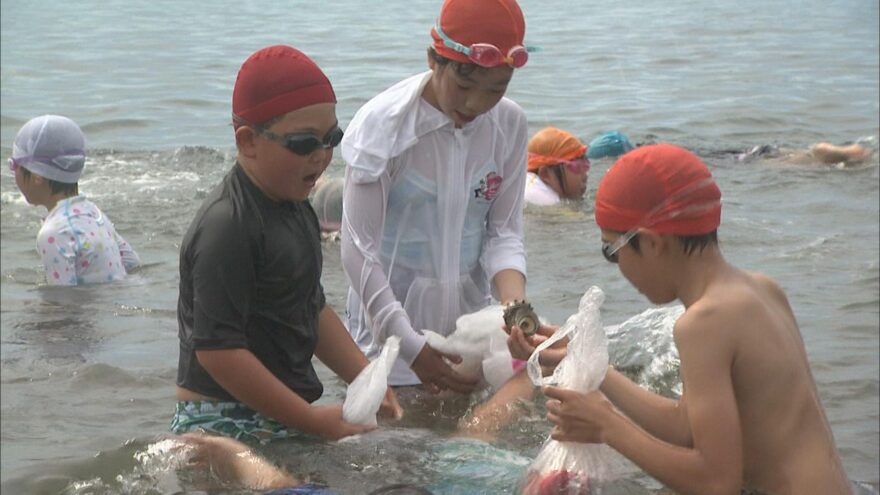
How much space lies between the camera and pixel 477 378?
5.34 metres

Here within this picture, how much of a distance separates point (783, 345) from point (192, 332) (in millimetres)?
1875

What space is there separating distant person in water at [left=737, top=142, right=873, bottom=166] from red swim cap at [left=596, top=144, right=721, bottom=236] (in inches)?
354

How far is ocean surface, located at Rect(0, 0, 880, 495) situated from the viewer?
5531 millimetres

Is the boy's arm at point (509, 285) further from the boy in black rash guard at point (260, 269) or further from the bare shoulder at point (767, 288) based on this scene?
the bare shoulder at point (767, 288)

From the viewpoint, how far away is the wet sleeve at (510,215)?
5461mm

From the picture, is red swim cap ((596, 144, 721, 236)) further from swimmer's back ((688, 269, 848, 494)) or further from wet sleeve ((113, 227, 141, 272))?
Answer: wet sleeve ((113, 227, 141, 272))

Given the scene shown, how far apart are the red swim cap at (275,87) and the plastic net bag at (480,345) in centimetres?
121

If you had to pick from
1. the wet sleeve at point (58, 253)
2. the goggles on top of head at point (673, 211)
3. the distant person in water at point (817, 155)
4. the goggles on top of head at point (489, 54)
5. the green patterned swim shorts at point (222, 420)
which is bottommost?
the distant person in water at point (817, 155)

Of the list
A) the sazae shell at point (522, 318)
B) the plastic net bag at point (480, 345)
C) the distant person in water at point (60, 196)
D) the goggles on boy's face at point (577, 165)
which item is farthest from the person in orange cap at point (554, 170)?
the sazae shell at point (522, 318)

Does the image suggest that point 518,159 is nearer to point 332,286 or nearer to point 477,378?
point 477,378

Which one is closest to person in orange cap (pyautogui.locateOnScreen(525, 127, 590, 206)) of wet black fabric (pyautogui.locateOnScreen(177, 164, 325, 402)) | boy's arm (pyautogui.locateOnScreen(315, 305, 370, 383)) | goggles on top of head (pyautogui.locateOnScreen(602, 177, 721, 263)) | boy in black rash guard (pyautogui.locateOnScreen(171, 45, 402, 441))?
boy's arm (pyautogui.locateOnScreen(315, 305, 370, 383))

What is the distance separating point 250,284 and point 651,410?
1.35 m

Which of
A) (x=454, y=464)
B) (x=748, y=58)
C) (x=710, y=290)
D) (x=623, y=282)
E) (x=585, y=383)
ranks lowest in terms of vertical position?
(x=748, y=58)

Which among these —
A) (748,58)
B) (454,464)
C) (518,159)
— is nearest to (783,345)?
(454,464)
